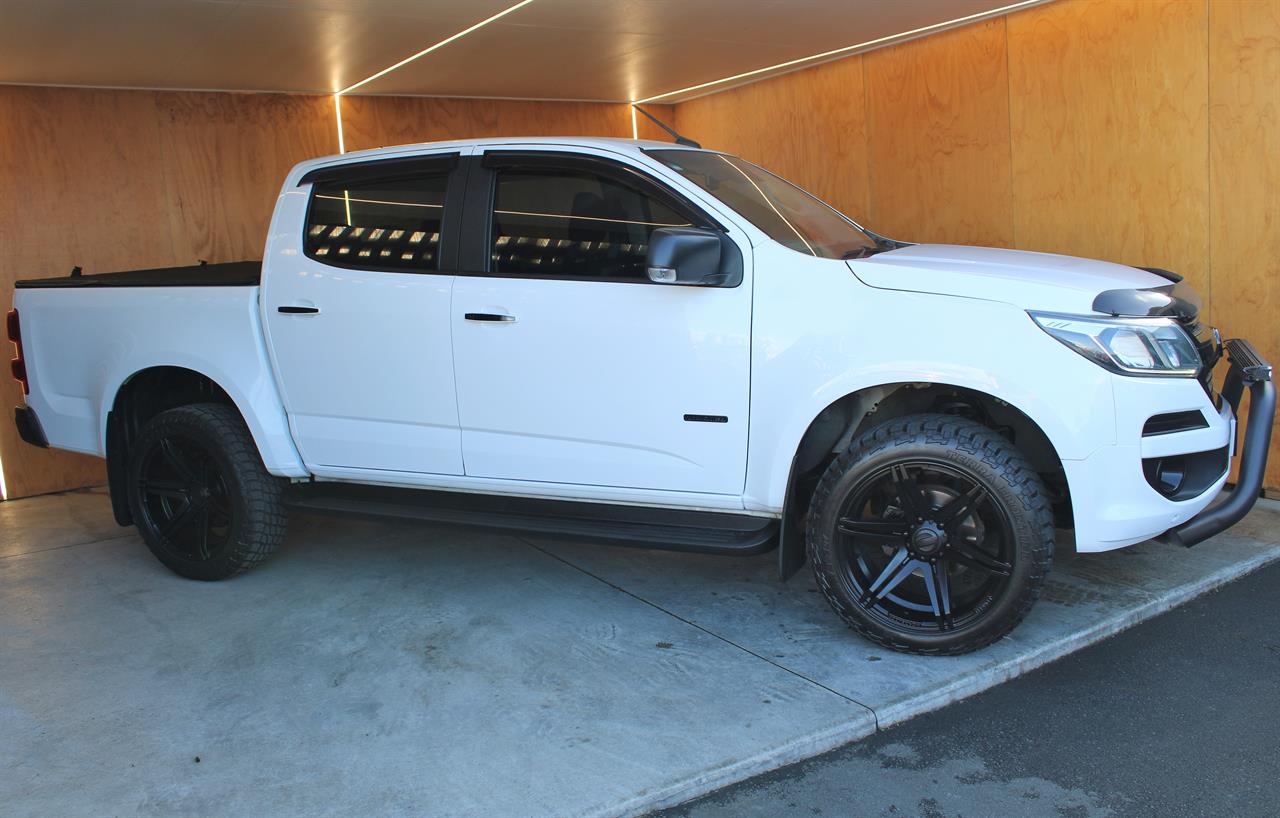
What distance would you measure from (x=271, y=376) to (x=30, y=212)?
367 cm

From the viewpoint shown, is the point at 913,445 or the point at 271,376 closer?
the point at 913,445

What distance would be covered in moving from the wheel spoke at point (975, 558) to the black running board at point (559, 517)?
0.69m

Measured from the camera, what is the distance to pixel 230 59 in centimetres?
668

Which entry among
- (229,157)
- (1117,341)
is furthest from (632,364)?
(229,157)

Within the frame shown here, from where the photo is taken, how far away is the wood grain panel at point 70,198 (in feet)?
23.8

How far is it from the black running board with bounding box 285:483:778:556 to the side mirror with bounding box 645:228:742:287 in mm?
964

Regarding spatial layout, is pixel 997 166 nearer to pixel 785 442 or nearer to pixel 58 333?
pixel 785 442

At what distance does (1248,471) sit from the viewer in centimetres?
382

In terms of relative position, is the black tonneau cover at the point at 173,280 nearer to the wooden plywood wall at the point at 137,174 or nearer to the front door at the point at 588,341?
the front door at the point at 588,341

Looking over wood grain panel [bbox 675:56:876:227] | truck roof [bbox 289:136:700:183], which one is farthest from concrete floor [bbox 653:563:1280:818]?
wood grain panel [bbox 675:56:876:227]

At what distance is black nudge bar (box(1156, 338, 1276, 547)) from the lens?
12.4 feet

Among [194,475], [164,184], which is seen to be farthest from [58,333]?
[164,184]

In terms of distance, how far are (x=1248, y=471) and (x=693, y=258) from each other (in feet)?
7.21

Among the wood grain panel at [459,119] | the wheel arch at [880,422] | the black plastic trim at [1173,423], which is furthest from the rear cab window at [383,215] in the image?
the wood grain panel at [459,119]
